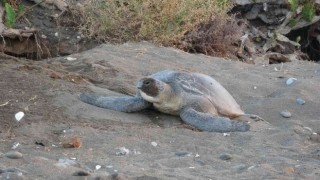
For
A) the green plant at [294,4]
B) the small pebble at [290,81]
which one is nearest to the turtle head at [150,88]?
the small pebble at [290,81]

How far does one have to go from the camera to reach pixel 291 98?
6.39 metres

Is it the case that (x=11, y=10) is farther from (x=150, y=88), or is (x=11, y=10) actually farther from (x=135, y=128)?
(x=135, y=128)

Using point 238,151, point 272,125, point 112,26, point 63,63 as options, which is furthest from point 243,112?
point 112,26

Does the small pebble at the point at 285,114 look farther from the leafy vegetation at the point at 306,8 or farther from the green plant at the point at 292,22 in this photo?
the green plant at the point at 292,22

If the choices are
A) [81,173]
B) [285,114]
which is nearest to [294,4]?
[285,114]

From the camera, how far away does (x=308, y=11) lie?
9945 mm

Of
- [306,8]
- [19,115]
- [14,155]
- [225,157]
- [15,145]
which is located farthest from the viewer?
[306,8]

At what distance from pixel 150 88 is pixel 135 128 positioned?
0.48 meters

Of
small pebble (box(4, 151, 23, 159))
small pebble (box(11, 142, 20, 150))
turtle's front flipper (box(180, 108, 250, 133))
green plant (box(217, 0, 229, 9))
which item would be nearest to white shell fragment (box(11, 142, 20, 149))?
small pebble (box(11, 142, 20, 150))

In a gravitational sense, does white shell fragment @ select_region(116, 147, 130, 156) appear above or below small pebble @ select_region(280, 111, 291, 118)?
above

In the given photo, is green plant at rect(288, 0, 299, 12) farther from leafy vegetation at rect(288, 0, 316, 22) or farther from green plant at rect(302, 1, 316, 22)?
green plant at rect(302, 1, 316, 22)

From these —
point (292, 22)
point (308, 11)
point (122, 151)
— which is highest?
point (122, 151)

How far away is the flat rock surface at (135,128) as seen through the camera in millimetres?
4062

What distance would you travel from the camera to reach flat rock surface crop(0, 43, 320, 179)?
4062 mm
